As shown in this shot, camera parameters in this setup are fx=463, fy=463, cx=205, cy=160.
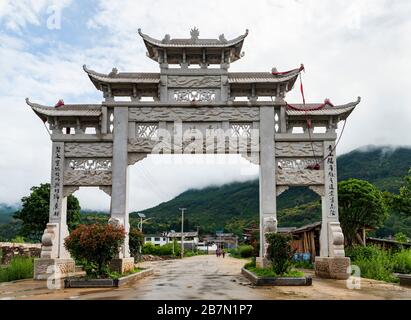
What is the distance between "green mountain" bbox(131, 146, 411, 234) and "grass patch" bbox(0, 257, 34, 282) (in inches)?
1532

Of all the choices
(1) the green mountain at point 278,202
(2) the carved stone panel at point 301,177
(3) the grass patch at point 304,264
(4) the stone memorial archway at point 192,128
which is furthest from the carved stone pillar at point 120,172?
(1) the green mountain at point 278,202

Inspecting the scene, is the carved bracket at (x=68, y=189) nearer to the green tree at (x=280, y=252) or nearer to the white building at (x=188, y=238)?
the green tree at (x=280, y=252)

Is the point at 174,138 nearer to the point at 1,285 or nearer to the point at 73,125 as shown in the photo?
the point at 73,125

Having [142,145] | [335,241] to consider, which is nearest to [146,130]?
[142,145]

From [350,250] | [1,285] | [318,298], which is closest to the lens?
[318,298]

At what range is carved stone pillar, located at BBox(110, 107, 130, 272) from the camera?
1528 centimetres

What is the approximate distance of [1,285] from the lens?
13.4m

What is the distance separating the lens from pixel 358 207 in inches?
787

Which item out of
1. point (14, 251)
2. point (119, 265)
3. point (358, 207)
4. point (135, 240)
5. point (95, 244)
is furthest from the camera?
point (14, 251)

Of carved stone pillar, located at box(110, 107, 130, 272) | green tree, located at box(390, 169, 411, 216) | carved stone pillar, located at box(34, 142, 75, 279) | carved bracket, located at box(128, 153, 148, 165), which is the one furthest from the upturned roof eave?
carved stone pillar, located at box(34, 142, 75, 279)

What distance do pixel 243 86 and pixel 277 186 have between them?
3655 mm

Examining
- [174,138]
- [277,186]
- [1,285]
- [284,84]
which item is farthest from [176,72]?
[1,285]

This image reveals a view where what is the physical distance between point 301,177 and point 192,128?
4.04 metres

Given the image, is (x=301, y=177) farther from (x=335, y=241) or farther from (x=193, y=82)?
(x=193, y=82)
